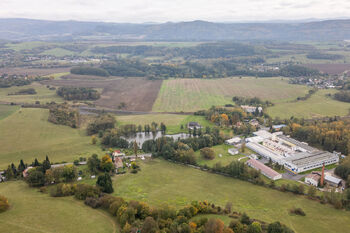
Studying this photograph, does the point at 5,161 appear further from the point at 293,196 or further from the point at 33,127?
the point at 293,196

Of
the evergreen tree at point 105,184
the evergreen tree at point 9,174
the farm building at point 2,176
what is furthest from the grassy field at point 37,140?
the evergreen tree at point 105,184

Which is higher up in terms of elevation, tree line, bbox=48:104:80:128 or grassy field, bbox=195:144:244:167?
tree line, bbox=48:104:80:128

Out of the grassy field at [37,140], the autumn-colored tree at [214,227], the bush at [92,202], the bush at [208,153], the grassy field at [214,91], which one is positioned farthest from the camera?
the grassy field at [214,91]

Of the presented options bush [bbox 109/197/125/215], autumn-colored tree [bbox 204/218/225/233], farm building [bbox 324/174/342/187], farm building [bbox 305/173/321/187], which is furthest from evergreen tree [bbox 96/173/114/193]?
farm building [bbox 324/174/342/187]

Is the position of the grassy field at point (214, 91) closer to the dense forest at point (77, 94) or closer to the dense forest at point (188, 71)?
the dense forest at point (188, 71)

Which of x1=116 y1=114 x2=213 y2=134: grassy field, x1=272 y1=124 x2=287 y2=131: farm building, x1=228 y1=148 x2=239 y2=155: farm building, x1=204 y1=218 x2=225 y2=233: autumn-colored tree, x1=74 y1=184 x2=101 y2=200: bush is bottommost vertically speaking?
x1=228 y1=148 x2=239 y2=155: farm building

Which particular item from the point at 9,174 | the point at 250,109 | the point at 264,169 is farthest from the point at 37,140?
the point at 250,109

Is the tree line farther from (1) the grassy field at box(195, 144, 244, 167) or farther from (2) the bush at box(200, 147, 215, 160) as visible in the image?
(2) the bush at box(200, 147, 215, 160)
